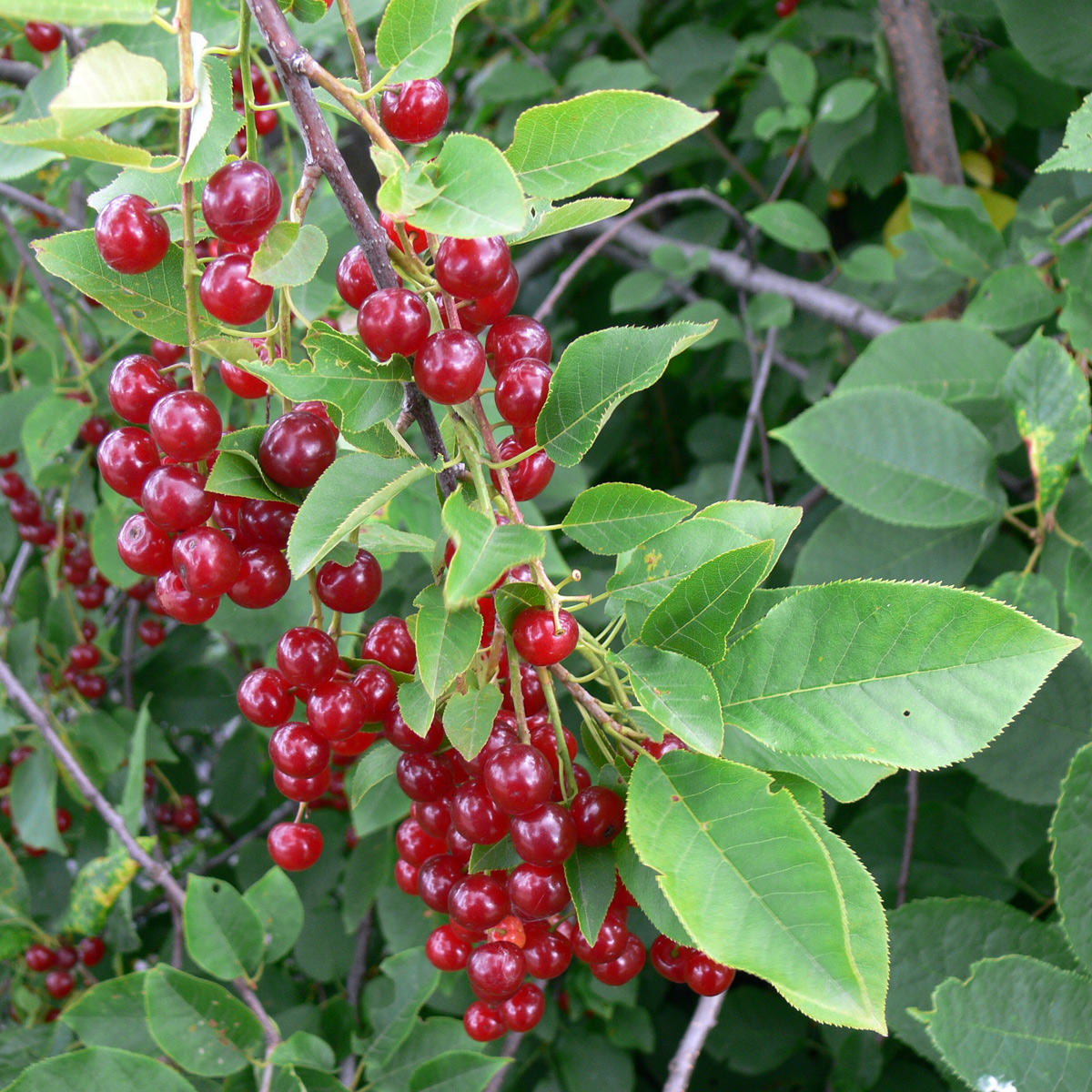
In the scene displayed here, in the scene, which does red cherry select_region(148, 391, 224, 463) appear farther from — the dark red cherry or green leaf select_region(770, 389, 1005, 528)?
green leaf select_region(770, 389, 1005, 528)

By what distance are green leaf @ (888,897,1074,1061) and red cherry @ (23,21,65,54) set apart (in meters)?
1.89

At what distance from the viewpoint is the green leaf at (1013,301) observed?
1.32m

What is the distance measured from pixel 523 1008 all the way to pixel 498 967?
0.13 meters

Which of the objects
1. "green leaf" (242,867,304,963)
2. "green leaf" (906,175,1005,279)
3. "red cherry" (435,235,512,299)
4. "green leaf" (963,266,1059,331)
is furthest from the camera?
"green leaf" (906,175,1005,279)

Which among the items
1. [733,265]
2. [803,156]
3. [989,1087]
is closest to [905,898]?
[989,1087]

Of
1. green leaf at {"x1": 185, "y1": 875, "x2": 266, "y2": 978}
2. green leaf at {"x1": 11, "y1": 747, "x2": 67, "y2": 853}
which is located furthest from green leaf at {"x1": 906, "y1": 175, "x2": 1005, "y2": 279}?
green leaf at {"x1": 11, "y1": 747, "x2": 67, "y2": 853}

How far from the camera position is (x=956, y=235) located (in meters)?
1.45

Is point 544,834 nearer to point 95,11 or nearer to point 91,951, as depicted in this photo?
point 95,11

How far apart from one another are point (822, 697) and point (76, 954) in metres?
1.49

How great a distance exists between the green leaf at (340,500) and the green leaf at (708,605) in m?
0.18

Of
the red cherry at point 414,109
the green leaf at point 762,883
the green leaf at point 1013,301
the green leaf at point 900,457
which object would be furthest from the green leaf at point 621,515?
the green leaf at point 1013,301

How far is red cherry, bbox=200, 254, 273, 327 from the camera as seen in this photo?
20.3 inches

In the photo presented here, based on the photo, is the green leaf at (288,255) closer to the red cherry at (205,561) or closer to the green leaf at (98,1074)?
the red cherry at (205,561)

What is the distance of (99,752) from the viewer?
164 cm
